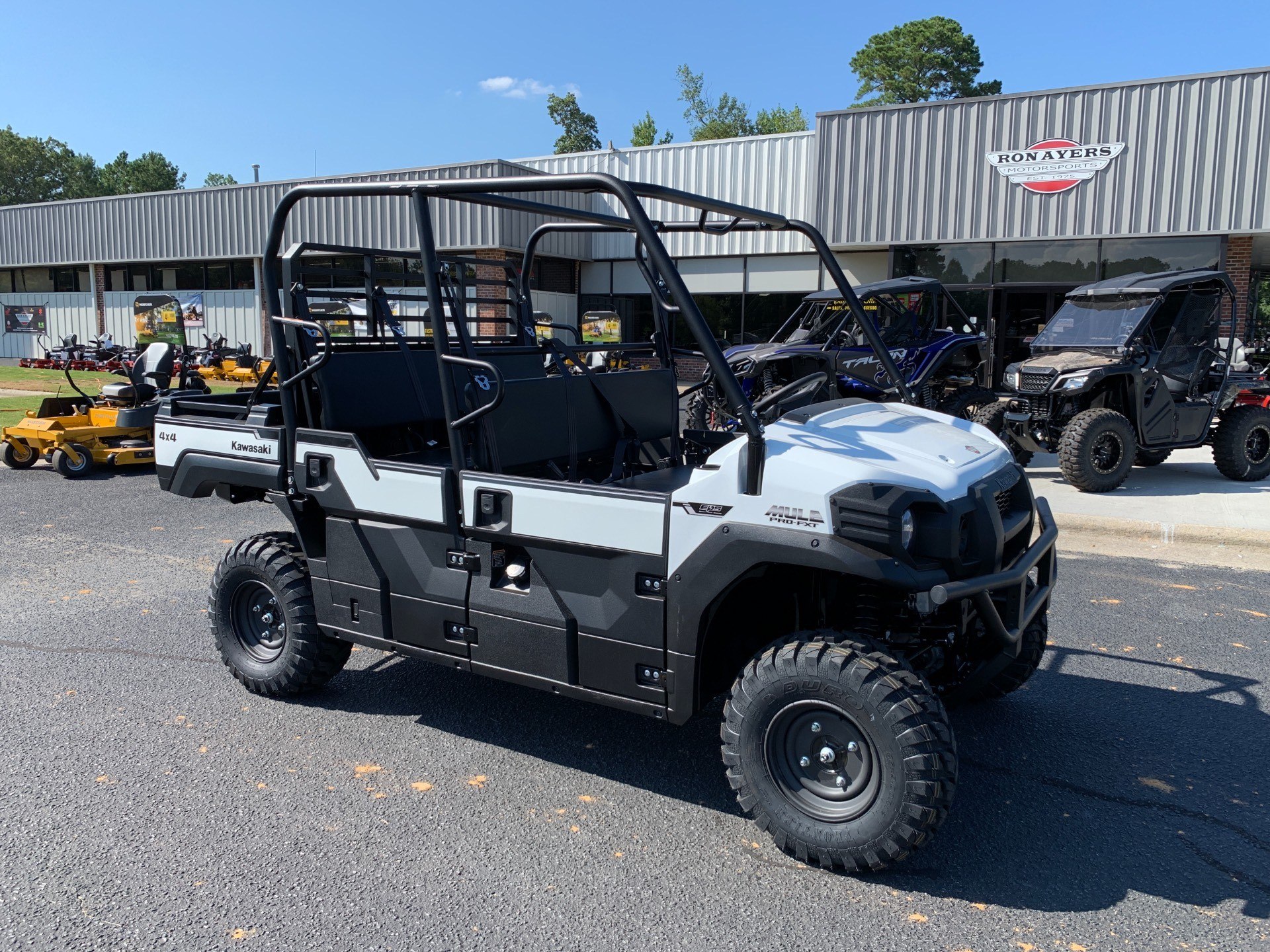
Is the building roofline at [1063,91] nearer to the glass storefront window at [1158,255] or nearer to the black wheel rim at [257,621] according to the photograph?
the glass storefront window at [1158,255]

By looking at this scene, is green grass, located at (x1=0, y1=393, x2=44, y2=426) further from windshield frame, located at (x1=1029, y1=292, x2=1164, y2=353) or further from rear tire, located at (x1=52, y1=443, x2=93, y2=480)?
windshield frame, located at (x1=1029, y1=292, x2=1164, y2=353)

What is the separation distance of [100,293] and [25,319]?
396cm

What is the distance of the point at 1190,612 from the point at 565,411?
4.16 meters

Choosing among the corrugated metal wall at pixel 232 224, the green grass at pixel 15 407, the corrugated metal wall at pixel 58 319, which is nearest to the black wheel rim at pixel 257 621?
the green grass at pixel 15 407

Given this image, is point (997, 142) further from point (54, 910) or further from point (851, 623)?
point (54, 910)

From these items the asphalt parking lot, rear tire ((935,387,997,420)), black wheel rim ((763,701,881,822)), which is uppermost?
rear tire ((935,387,997,420))

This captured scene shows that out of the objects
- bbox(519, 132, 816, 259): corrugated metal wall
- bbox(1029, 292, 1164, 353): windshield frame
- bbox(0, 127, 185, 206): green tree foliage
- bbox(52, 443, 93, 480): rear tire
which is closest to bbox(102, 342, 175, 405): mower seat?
bbox(52, 443, 93, 480): rear tire

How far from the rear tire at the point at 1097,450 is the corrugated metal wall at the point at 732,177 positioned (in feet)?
41.4

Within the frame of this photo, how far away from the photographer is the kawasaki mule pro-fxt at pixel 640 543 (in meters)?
3.07

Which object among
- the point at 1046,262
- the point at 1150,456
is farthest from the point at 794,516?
the point at 1046,262

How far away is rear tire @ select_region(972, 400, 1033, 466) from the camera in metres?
10.5

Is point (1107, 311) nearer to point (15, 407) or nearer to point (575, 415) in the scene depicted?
point (575, 415)

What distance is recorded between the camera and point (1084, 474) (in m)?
9.65

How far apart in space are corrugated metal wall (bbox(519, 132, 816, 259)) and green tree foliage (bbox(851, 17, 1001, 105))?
133 feet
